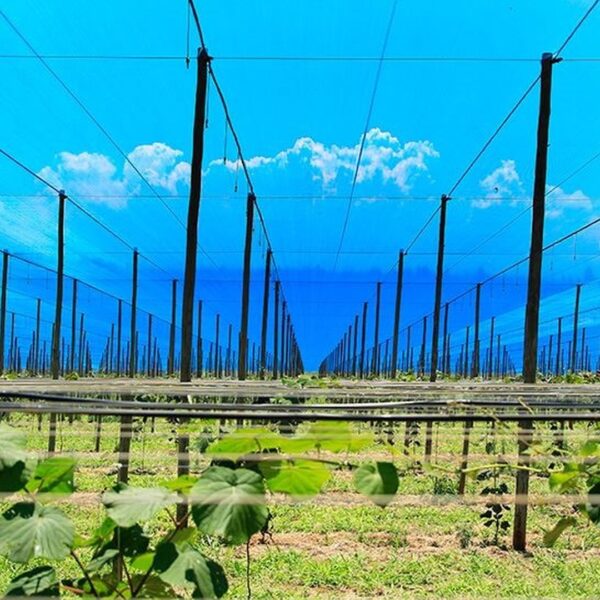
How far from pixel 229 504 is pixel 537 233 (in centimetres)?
387

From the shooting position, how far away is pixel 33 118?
7758 mm

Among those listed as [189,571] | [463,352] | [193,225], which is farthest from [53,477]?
[463,352]

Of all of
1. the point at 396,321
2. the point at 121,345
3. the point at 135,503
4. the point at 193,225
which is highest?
the point at 193,225

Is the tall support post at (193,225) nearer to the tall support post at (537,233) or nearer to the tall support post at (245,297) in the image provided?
the tall support post at (537,233)

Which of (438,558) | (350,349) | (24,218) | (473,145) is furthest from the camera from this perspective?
(350,349)

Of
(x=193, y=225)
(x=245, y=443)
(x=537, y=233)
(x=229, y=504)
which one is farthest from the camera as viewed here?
(x=193, y=225)

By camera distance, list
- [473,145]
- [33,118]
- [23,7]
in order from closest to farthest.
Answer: [23,7] → [33,118] → [473,145]

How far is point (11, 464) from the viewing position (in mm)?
782

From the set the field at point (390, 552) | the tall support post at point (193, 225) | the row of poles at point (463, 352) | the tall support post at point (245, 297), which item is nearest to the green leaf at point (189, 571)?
the field at point (390, 552)

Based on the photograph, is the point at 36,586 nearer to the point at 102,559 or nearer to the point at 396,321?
the point at 102,559

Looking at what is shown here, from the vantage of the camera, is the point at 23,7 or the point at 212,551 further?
the point at 23,7

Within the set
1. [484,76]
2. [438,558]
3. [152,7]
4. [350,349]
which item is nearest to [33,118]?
[152,7]

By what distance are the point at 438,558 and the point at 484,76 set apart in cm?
500

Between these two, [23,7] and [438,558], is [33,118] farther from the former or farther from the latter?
[438,558]
